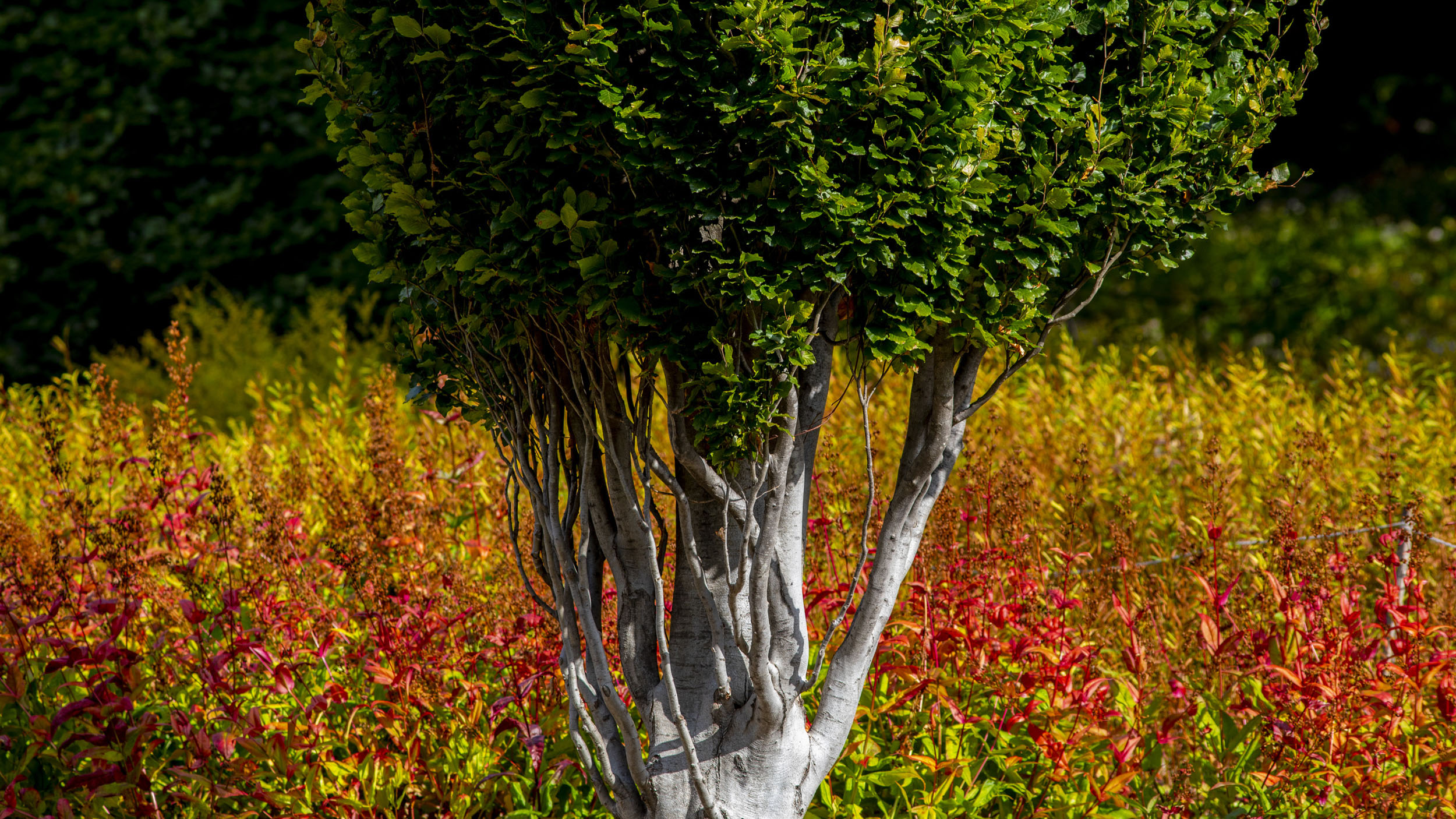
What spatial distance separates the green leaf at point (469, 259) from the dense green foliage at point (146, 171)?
5.74m

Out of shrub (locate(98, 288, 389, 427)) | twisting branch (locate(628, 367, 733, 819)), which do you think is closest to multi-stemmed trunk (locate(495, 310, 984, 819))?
twisting branch (locate(628, 367, 733, 819))

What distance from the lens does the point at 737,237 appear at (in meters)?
1.89

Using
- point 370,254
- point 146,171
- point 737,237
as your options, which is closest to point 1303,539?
point 737,237

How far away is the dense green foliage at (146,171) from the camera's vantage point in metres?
7.18

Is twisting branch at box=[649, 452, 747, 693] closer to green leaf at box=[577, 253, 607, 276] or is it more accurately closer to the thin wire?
green leaf at box=[577, 253, 607, 276]

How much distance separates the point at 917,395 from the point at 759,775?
0.85 metres

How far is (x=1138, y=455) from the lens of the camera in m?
4.32

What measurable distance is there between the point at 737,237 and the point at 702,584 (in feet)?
2.20

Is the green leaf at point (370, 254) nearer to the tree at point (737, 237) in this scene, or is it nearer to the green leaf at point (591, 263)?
the tree at point (737, 237)

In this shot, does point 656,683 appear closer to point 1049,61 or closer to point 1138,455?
point 1049,61

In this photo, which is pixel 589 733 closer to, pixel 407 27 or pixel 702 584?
pixel 702 584

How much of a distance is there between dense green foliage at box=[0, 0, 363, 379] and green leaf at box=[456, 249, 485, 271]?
226 inches

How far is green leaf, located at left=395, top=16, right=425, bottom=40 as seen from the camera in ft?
5.69

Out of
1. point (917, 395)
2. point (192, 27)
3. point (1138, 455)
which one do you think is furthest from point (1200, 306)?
point (192, 27)
